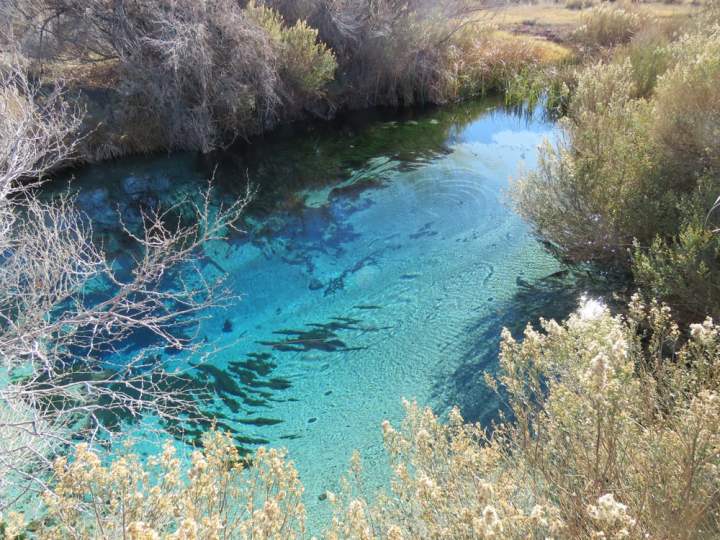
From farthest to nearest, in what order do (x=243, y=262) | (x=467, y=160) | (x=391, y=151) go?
(x=391, y=151) → (x=467, y=160) → (x=243, y=262)

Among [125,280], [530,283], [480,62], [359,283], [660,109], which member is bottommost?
[125,280]

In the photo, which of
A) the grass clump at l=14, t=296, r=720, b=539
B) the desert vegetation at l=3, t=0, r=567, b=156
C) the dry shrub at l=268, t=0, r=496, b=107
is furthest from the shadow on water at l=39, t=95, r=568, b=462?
the grass clump at l=14, t=296, r=720, b=539

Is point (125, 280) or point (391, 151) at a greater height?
point (391, 151)

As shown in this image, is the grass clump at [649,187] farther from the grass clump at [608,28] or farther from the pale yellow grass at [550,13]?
the pale yellow grass at [550,13]

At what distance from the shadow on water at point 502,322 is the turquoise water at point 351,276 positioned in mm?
21

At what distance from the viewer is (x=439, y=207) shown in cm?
838

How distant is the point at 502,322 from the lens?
550 cm

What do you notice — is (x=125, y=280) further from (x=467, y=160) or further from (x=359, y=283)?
(x=467, y=160)

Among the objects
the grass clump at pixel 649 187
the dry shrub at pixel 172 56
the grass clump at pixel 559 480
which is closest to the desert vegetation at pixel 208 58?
the dry shrub at pixel 172 56

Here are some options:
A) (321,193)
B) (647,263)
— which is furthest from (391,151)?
(647,263)

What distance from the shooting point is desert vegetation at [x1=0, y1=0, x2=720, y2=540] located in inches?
81.1

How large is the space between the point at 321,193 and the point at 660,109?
5710 millimetres

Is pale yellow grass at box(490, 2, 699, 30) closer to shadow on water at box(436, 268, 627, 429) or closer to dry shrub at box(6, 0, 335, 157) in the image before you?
dry shrub at box(6, 0, 335, 157)

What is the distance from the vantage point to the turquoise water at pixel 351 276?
4.66m
